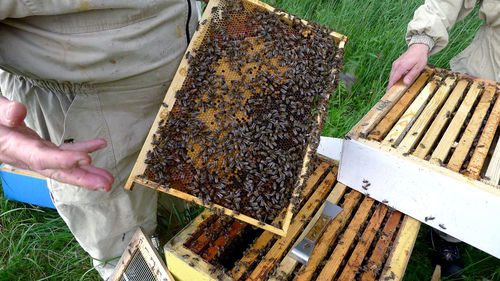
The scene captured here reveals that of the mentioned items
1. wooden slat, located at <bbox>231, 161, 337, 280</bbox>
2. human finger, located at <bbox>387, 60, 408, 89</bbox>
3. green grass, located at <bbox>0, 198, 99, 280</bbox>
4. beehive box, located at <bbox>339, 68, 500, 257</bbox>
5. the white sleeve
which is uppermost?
the white sleeve

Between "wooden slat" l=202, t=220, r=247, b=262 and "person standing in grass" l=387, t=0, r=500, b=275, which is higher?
"person standing in grass" l=387, t=0, r=500, b=275

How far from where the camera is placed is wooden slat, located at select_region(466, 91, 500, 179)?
6.97 ft

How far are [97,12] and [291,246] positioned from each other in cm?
188

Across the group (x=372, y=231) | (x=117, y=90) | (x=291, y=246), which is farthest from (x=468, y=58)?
(x=117, y=90)

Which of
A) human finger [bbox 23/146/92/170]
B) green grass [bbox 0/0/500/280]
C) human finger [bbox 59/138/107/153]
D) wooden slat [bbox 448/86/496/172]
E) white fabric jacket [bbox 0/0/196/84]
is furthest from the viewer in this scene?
green grass [bbox 0/0/500/280]

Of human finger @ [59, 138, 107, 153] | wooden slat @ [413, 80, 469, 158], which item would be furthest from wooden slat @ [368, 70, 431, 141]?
human finger @ [59, 138, 107, 153]

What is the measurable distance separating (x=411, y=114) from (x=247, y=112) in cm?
130

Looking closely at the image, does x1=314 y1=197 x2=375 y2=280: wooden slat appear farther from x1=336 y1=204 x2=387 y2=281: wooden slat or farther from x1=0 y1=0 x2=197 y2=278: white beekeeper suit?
x1=0 y1=0 x2=197 y2=278: white beekeeper suit

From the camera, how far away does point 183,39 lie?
7.94 ft

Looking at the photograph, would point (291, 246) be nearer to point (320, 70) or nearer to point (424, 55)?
point (320, 70)

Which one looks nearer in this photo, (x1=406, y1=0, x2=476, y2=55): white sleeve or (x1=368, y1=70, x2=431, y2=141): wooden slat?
(x1=368, y1=70, x2=431, y2=141): wooden slat

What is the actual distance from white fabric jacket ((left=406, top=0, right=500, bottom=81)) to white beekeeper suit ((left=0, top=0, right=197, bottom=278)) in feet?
7.64

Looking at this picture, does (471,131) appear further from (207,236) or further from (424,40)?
(207,236)

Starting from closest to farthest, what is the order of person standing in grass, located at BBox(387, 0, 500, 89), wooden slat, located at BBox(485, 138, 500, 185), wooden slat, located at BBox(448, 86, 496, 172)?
wooden slat, located at BBox(485, 138, 500, 185) → wooden slat, located at BBox(448, 86, 496, 172) → person standing in grass, located at BBox(387, 0, 500, 89)
